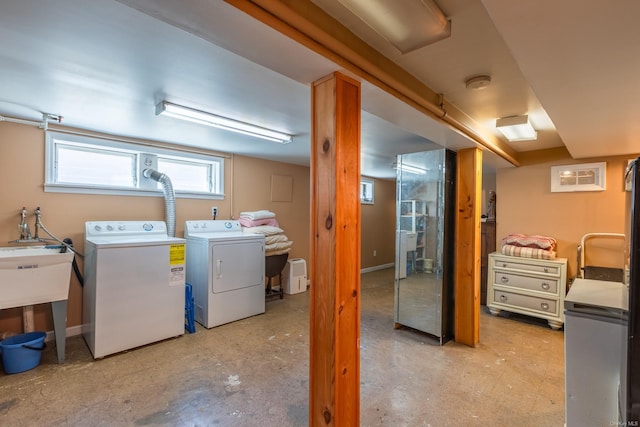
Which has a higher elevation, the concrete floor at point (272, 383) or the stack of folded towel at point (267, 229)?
the stack of folded towel at point (267, 229)

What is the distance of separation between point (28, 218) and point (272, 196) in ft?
8.98

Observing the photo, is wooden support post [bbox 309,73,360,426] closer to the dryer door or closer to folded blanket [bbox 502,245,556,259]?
the dryer door

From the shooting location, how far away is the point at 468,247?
9.48 feet

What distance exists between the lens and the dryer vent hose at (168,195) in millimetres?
3348

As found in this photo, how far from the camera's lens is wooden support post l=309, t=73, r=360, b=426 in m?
1.34

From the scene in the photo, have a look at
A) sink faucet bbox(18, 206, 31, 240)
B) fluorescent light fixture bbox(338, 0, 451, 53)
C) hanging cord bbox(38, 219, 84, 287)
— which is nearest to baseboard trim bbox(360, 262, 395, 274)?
hanging cord bbox(38, 219, 84, 287)

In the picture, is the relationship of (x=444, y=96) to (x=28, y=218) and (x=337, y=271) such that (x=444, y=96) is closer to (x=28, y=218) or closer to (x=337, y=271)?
(x=337, y=271)

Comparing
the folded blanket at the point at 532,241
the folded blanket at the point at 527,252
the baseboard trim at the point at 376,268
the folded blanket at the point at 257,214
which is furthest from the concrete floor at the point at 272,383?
the baseboard trim at the point at 376,268

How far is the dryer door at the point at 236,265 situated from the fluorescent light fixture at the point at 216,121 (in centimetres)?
131

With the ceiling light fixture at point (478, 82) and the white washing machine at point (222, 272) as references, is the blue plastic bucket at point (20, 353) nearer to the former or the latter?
the white washing machine at point (222, 272)

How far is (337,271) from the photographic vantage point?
1345 mm

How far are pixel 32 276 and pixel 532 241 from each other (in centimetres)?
498

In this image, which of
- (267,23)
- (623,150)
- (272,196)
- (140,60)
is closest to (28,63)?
(140,60)

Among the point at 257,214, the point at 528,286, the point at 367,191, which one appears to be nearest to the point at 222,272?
the point at 257,214
